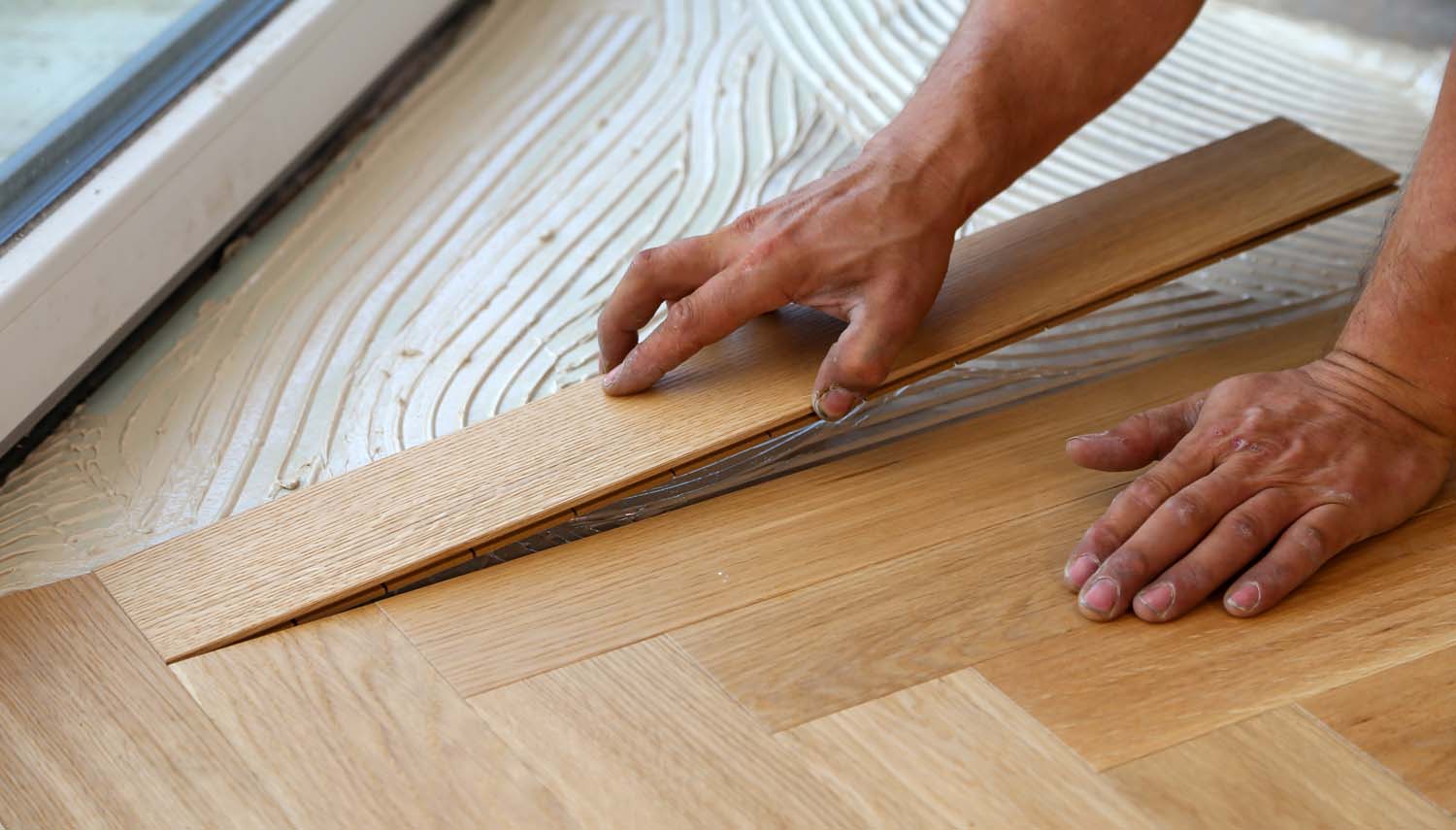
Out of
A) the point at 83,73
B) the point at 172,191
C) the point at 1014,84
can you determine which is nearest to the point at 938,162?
the point at 1014,84

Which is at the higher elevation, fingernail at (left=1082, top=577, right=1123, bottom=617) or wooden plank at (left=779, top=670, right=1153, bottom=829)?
fingernail at (left=1082, top=577, right=1123, bottom=617)

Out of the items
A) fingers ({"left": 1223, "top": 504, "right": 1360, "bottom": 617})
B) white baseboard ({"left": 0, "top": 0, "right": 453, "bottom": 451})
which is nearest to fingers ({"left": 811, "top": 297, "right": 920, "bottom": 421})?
fingers ({"left": 1223, "top": 504, "right": 1360, "bottom": 617})

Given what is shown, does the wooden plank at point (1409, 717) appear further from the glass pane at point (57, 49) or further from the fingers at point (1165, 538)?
the glass pane at point (57, 49)

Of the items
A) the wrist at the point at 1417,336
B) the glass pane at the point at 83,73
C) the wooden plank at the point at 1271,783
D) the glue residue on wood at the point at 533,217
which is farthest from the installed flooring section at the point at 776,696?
the glass pane at the point at 83,73

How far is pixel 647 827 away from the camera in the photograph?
82 cm

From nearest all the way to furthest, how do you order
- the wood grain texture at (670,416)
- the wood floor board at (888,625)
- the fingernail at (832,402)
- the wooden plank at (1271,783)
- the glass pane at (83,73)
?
1. the wooden plank at (1271,783)
2. the wood floor board at (888,625)
3. the wood grain texture at (670,416)
4. the fingernail at (832,402)
5. the glass pane at (83,73)

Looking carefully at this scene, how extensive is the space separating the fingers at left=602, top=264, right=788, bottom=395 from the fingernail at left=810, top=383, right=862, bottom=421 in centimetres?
9

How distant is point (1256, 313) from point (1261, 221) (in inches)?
6.9

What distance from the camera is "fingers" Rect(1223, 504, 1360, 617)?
0.97m

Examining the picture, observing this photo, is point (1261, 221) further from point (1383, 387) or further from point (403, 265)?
point (403, 265)

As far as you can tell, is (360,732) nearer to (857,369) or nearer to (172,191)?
(857,369)

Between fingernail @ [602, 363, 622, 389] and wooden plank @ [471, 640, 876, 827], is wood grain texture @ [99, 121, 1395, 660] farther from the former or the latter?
wooden plank @ [471, 640, 876, 827]

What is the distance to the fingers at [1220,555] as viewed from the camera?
0.97 m

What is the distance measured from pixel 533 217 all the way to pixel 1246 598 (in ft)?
3.00
